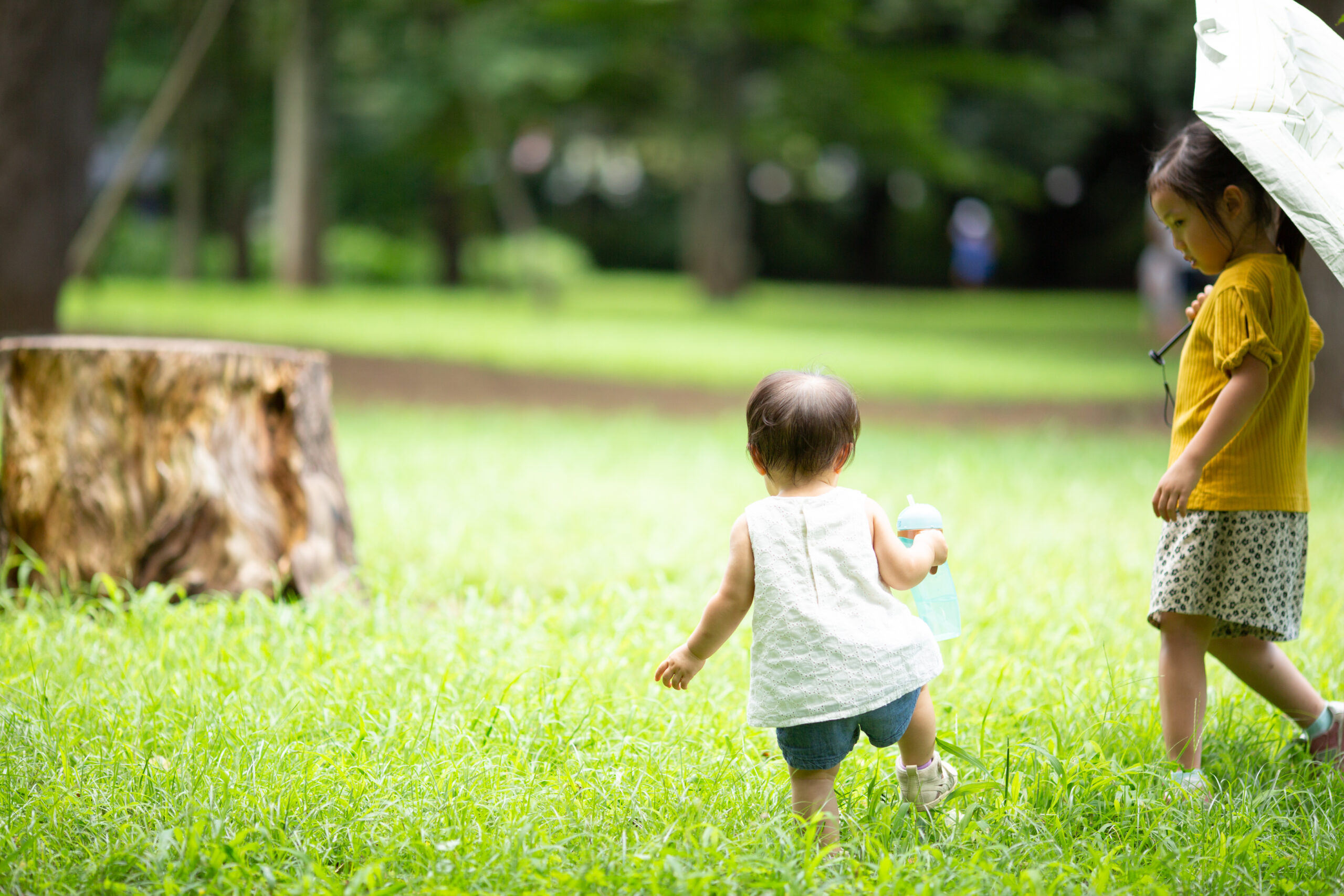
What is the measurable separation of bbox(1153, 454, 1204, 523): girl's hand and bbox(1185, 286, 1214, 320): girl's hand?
390mm

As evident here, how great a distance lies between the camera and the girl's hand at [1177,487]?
2.27 meters

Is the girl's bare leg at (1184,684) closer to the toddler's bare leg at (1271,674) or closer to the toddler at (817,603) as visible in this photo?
the toddler's bare leg at (1271,674)

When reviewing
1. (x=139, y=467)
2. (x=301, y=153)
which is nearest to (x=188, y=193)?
(x=301, y=153)

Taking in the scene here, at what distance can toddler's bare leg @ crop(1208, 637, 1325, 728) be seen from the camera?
2656 mm

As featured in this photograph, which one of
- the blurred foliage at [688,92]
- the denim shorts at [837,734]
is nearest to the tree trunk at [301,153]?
the blurred foliage at [688,92]

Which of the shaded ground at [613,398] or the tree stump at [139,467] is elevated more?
the tree stump at [139,467]

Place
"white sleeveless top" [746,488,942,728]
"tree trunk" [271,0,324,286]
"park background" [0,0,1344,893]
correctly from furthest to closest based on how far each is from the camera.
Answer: "tree trunk" [271,0,324,286]
"park background" [0,0,1344,893]
"white sleeveless top" [746,488,942,728]

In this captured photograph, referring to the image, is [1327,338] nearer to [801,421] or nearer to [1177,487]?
[1177,487]

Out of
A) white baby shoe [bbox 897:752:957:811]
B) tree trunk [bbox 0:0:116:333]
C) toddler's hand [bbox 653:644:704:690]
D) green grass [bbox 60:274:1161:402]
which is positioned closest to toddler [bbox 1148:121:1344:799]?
white baby shoe [bbox 897:752:957:811]

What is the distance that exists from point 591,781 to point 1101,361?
43.6 ft

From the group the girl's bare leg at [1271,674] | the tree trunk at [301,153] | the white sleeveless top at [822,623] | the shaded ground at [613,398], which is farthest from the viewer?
the tree trunk at [301,153]

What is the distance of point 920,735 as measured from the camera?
225 cm

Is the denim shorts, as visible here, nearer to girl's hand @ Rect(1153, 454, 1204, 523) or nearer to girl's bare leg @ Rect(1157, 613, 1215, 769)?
girl's hand @ Rect(1153, 454, 1204, 523)

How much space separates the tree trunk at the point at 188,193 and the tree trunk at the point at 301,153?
69.1 inches
